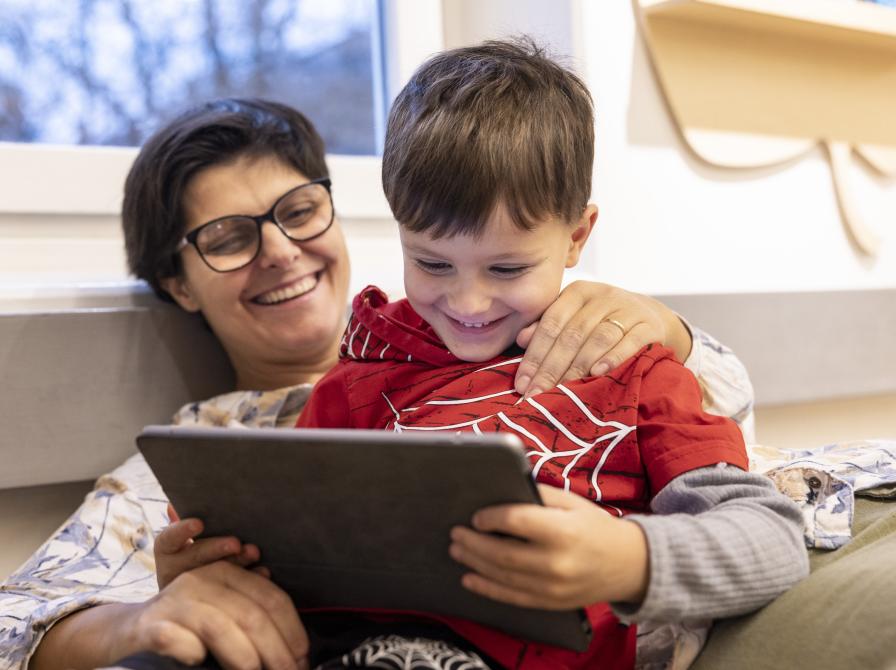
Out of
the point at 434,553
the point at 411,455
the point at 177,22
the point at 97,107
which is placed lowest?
the point at 434,553

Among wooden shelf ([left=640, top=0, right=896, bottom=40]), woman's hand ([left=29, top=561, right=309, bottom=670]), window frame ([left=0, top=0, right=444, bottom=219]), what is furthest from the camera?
wooden shelf ([left=640, top=0, right=896, bottom=40])

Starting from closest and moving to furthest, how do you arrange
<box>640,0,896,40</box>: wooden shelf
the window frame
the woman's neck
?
the woman's neck < the window frame < <box>640,0,896,40</box>: wooden shelf

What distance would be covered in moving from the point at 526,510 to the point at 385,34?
5.34 ft

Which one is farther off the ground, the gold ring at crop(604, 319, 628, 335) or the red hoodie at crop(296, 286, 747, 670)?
the gold ring at crop(604, 319, 628, 335)

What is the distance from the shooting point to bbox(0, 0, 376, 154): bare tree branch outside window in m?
1.78

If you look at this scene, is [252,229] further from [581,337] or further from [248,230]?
[581,337]

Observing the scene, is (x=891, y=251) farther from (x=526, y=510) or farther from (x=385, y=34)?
(x=526, y=510)

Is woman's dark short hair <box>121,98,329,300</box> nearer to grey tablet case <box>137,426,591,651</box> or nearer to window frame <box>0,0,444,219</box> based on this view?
window frame <box>0,0,444,219</box>

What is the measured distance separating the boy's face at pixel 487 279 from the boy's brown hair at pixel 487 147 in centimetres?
1

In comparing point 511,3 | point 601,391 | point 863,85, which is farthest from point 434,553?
point 863,85

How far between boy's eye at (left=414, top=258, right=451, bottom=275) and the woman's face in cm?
52

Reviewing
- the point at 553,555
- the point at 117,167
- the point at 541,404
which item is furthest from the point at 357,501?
the point at 117,167

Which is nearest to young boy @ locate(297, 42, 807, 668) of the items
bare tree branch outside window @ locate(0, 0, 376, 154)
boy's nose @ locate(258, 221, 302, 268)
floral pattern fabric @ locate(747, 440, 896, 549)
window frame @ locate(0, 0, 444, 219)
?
floral pattern fabric @ locate(747, 440, 896, 549)

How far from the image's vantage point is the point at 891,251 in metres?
2.42
